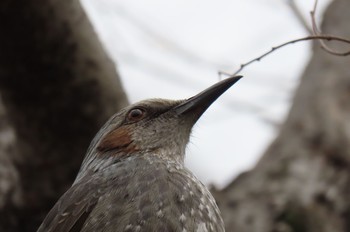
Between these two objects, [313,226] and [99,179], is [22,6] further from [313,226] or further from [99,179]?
[313,226]

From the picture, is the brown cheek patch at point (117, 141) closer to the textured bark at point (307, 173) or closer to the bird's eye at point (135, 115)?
the bird's eye at point (135, 115)

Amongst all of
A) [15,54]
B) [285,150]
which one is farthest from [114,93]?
[285,150]


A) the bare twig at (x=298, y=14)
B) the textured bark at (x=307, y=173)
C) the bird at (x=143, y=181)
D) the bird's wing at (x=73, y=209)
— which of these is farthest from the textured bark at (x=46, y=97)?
the bare twig at (x=298, y=14)

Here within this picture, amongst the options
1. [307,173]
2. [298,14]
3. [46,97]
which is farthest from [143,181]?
[298,14]

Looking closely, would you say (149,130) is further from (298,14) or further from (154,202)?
(298,14)

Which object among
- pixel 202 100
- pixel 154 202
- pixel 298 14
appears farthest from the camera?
pixel 298 14

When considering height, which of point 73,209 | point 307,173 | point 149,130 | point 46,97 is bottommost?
point 307,173

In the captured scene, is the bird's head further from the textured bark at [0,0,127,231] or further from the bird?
the textured bark at [0,0,127,231]

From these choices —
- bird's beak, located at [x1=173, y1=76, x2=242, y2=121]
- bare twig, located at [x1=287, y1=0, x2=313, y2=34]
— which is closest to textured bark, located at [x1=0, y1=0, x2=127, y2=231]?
bird's beak, located at [x1=173, y1=76, x2=242, y2=121]
